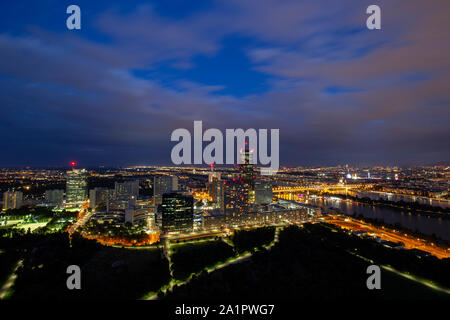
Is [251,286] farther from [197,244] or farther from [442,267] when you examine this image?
[442,267]

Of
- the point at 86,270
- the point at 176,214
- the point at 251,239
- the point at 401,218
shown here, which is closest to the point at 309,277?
the point at 251,239

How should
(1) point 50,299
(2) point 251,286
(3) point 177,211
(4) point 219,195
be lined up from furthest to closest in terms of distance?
(4) point 219,195 < (3) point 177,211 < (2) point 251,286 < (1) point 50,299

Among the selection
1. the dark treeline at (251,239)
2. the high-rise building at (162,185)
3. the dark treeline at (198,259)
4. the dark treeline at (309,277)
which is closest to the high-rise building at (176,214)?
the dark treeline at (251,239)

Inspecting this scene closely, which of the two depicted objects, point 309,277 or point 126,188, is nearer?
point 309,277

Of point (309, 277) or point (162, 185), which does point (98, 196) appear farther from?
point (309, 277)

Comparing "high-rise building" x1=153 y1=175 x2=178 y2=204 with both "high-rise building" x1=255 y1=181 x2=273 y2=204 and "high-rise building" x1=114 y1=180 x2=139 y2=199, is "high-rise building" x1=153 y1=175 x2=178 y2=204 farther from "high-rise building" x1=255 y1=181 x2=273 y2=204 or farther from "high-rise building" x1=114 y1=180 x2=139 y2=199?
"high-rise building" x1=255 y1=181 x2=273 y2=204

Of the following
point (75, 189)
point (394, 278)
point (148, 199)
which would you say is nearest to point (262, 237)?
point (394, 278)

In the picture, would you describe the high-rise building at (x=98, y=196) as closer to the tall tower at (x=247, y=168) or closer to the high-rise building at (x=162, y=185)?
the high-rise building at (x=162, y=185)

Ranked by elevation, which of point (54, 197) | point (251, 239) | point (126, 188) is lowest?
point (251, 239)
